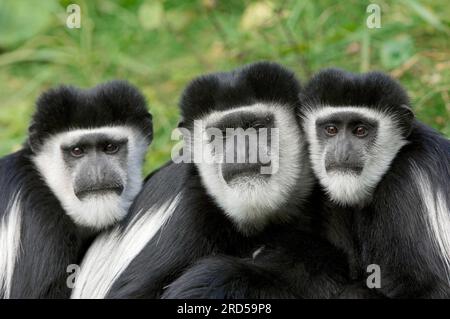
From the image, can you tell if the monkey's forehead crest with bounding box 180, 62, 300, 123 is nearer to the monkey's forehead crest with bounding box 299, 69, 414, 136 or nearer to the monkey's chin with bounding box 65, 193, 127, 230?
the monkey's forehead crest with bounding box 299, 69, 414, 136

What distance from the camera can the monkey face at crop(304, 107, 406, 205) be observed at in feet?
13.1

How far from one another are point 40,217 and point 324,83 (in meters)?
1.45

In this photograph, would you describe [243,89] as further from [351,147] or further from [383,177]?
[383,177]

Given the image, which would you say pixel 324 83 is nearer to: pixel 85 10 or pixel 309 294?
pixel 309 294

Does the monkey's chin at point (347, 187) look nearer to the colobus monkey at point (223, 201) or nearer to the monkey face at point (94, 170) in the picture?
the colobus monkey at point (223, 201)

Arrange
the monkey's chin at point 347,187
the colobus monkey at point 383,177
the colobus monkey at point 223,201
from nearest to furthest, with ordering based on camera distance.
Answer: the colobus monkey at point 383,177
the monkey's chin at point 347,187
the colobus monkey at point 223,201

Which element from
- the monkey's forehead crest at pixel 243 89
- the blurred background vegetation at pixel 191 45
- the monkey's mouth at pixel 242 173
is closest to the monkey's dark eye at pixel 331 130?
the monkey's forehead crest at pixel 243 89

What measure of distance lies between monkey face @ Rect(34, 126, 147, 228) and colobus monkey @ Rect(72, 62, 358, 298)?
0.44ft

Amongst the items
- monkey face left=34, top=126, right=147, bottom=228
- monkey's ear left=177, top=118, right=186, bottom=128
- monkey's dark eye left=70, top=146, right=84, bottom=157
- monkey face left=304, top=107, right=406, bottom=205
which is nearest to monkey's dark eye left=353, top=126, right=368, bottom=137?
monkey face left=304, top=107, right=406, bottom=205

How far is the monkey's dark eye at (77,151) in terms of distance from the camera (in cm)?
458

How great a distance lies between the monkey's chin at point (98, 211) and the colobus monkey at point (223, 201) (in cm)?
8

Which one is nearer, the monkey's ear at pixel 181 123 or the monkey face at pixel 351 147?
the monkey face at pixel 351 147

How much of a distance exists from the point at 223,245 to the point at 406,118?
39.0 inches

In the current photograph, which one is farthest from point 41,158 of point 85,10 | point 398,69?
point 85,10
